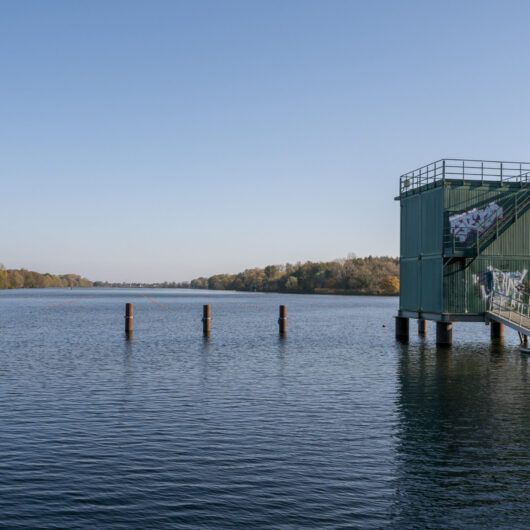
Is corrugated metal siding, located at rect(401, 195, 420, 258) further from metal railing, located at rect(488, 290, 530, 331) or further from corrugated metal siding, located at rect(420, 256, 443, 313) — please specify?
metal railing, located at rect(488, 290, 530, 331)

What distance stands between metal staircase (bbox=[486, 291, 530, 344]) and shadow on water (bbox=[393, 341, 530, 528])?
16.2 feet

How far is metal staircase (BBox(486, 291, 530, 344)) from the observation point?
3591cm

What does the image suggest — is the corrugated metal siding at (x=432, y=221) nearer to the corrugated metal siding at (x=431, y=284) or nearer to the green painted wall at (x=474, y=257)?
the green painted wall at (x=474, y=257)

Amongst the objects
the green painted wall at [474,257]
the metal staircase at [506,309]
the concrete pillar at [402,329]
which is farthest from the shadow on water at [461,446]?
the concrete pillar at [402,329]

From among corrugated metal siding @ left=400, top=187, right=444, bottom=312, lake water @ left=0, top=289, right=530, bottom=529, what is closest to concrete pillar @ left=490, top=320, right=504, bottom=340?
corrugated metal siding @ left=400, top=187, right=444, bottom=312

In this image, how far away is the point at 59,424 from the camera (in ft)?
60.9

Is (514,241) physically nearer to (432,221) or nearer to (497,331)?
(432,221)

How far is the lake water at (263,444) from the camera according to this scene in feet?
38.4

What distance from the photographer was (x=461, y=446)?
16375 mm

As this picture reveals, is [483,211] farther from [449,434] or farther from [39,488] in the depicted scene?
[39,488]

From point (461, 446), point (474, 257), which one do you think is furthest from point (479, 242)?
point (461, 446)

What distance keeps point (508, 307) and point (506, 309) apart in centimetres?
21

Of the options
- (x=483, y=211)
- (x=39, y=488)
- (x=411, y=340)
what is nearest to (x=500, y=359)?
(x=483, y=211)

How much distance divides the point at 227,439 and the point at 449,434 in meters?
6.31
